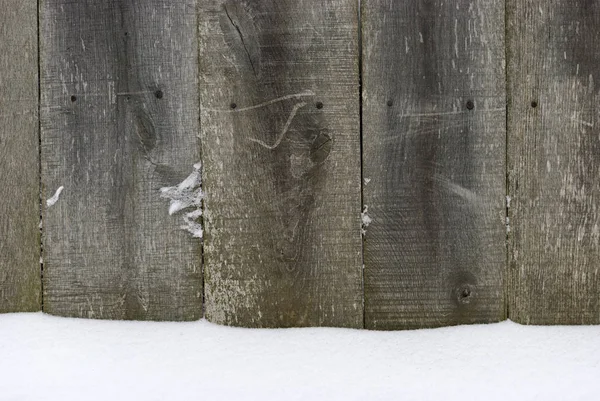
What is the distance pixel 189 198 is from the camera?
1121 mm

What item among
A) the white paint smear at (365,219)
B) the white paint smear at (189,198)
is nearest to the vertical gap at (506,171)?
the white paint smear at (365,219)

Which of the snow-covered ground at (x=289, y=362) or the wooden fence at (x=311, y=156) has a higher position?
the wooden fence at (x=311, y=156)

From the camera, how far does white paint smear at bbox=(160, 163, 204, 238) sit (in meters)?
1.12

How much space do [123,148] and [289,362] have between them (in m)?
0.58

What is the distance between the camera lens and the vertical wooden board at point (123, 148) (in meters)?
1.12

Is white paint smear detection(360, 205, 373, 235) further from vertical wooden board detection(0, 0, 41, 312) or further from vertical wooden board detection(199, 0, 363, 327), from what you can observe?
vertical wooden board detection(0, 0, 41, 312)

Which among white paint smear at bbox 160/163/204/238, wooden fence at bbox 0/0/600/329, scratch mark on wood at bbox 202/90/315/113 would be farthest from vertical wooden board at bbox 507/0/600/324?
white paint smear at bbox 160/163/204/238

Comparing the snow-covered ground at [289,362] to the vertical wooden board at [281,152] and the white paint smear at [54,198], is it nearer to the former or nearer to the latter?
the vertical wooden board at [281,152]

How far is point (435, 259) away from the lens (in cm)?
111

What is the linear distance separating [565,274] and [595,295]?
8 centimetres

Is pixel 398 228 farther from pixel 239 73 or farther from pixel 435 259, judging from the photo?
pixel 239 73

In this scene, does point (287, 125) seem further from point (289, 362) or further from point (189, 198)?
point (289, 362)

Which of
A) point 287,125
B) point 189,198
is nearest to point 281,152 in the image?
point 287,125

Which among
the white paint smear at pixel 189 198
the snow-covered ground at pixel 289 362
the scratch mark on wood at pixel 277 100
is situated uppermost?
the scratch mark on wood at pixel 277 100
